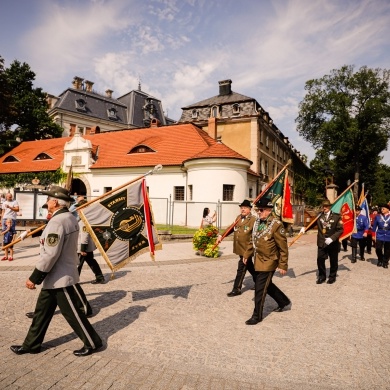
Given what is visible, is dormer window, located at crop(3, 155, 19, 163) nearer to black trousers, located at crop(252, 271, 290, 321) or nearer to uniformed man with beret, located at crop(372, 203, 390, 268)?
uniformed man with beret, located at crop(372, 203, 390, 268)

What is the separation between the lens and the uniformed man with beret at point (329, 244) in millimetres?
8117

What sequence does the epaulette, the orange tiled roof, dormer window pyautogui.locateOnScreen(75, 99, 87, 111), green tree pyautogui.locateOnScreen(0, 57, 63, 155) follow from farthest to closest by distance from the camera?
1. dormer window pyautogui.locateOnScreen(75, 99, 87, 111)
2. green tree pyautogui.locateOnScreen(0, 57, 63, 155)
3. the orange tiled roof
4. the epaulette

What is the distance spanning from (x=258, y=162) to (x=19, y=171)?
23.3 metres

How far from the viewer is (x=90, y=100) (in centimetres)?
5425

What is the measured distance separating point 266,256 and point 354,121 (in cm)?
3702

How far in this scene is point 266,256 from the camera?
541 centimetres

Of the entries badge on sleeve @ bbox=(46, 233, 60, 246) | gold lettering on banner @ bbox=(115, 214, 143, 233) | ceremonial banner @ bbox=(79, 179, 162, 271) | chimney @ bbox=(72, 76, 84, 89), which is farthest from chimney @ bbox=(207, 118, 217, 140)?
chimney @ bbox=(72, 76, 84, 89)

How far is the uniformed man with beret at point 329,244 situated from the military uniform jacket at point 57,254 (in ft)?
20.4

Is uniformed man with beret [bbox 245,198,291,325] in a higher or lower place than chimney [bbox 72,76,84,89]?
lower

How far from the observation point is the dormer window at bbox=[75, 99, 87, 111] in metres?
51.8

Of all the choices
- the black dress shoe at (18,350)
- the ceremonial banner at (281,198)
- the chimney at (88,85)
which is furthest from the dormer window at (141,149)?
the chimney at (88,85)

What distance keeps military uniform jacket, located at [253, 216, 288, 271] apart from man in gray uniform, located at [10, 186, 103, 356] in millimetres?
2809

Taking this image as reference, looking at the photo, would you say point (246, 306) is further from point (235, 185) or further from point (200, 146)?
point (200, 146)

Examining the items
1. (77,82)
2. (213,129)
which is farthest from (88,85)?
(213,129)
